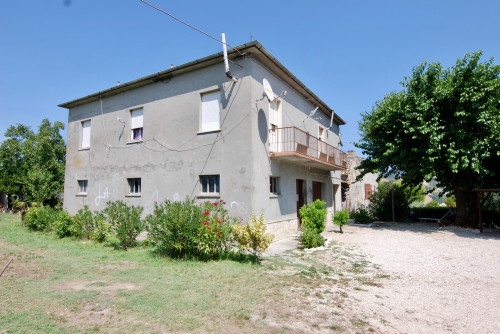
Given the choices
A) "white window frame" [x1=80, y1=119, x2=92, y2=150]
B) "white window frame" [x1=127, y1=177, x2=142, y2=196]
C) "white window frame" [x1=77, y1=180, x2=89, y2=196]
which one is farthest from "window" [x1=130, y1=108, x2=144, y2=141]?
"white window frame" [x1=77, y1=180, x2=89, y2=196]

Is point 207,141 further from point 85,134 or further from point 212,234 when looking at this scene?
point 85,134

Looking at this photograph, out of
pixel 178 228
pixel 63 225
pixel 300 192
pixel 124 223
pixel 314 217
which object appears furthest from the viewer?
pixel 300 192

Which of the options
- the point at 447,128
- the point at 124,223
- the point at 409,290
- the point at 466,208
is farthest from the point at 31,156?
the point at 466,208

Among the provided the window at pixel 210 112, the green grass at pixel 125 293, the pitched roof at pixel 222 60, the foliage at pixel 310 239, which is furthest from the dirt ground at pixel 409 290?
the pitched roof at pixel 222 60

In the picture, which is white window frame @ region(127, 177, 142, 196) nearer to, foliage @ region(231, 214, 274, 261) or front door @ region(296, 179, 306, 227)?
foliage @ region(231, 214, 274, 261)

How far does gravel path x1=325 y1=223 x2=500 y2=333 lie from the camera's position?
154 inches

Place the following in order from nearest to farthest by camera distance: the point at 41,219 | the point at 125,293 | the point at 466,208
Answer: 1. the point at 125,293
2. the point at 41,219
3. the point at 466,208

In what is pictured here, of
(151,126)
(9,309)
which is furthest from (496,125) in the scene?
(9,309)

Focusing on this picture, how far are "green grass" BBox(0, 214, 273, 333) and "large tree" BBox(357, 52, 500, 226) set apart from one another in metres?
10.3

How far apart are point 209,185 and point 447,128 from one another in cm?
1069

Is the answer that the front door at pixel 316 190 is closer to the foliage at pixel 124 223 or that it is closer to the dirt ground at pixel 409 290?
the dirt ground at pixel 409 290

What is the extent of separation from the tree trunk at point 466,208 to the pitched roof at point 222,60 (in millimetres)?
8765

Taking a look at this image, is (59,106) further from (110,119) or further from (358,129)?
(358,129)

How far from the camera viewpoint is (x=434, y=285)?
5.61m
